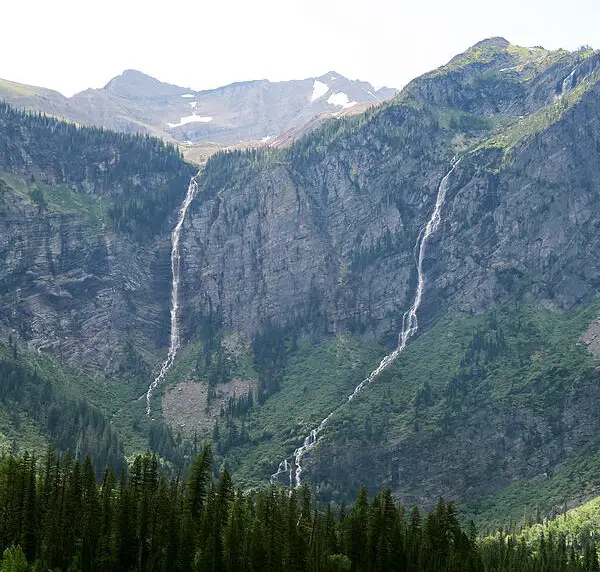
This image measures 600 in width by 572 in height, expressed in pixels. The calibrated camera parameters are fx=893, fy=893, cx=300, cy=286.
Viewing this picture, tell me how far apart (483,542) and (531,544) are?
935cm

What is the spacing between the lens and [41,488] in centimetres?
13025

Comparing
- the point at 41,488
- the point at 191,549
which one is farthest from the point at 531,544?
the point at 41,488

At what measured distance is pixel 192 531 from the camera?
124 metres

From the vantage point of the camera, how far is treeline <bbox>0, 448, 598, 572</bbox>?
120250 millimetres

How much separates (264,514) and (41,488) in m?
32.9

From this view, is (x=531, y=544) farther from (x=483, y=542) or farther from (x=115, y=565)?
(x=115, y=565)

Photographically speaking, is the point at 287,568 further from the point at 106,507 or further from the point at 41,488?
the point at 41,488

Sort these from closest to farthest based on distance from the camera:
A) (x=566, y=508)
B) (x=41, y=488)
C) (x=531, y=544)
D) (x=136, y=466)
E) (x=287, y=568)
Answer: (x=287, y=568) < (x=41, y=488) < (x=136, y=466) < (x=531, y=544) < (x=566, y=508)

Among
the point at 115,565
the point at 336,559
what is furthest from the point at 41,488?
the point at 336,559

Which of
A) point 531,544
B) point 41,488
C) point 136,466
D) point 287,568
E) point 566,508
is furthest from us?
point 566,508

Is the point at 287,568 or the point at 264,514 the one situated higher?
the point at 264,514

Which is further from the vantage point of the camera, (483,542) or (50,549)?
(483,542)

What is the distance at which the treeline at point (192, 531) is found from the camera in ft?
395

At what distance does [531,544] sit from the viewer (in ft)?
573
